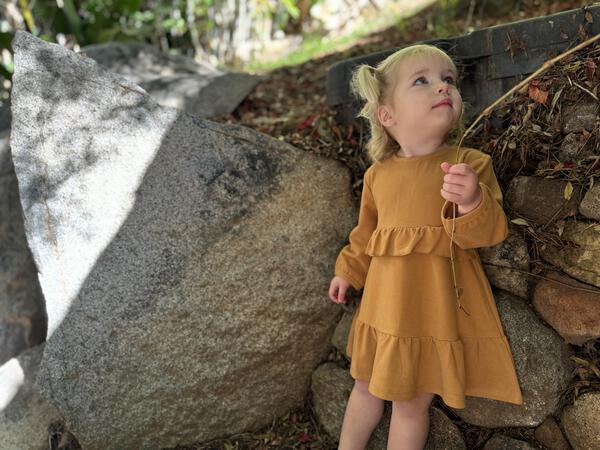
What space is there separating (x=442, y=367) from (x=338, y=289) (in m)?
0.57

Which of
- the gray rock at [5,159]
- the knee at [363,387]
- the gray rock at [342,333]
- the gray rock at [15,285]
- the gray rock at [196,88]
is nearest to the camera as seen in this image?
the knee at [363,387]

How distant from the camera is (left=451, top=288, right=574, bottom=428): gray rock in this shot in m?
1.78

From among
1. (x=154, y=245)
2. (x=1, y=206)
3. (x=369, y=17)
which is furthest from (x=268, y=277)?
(x=369, y=17)

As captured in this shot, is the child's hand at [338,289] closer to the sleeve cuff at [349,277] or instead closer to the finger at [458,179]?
the sleeve cuff at [349,277]

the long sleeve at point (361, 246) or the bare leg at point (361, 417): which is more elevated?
the long sleeve at point (361, 246)

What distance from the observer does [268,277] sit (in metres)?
2.25

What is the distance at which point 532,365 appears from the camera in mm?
1795

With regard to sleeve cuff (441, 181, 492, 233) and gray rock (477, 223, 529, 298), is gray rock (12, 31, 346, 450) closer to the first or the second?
gray rock (477, 223, 529, 298)

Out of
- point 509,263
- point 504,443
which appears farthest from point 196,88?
point 504,443

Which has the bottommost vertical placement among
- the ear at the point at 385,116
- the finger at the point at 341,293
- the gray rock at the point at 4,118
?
the finger at the point at 341,293

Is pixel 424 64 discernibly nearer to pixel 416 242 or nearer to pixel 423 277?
pixel 416 242

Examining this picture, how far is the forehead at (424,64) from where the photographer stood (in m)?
1.76

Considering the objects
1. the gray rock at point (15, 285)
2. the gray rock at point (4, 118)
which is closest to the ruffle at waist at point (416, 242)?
the gray rock at point (15, 285)

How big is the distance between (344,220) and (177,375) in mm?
1050
